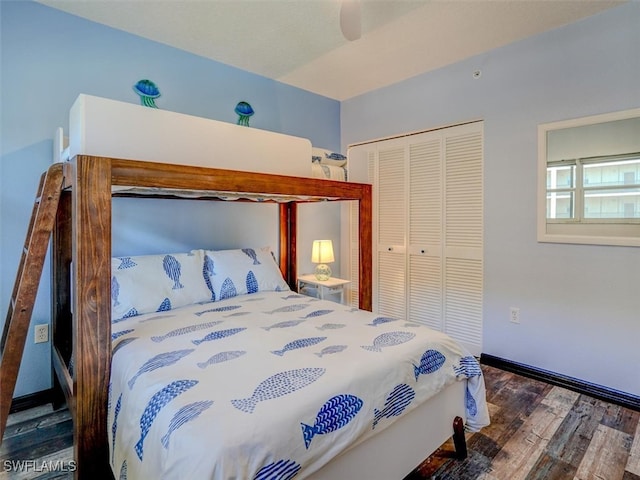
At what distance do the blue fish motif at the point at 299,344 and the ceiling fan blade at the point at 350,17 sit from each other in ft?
5.45

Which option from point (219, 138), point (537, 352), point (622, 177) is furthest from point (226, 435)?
point (622, 177)

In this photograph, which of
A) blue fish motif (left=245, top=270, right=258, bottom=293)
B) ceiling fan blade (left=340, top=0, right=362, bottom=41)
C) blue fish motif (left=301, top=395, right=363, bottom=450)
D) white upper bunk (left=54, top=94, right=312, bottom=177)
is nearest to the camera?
blue fish motif (left=301, top=395, right=363, bottom=450)

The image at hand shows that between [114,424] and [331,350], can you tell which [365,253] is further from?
[114,424]

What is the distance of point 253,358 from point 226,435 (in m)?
0.47

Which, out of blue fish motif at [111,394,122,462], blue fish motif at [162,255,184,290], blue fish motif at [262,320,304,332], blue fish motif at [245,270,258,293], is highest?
blue fish motif at [162,255,184,290]

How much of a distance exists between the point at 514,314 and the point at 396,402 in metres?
1.86

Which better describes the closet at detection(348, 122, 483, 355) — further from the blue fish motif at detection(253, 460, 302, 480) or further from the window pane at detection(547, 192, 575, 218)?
the blue fish motif at detection(253, 460, 302, 480)

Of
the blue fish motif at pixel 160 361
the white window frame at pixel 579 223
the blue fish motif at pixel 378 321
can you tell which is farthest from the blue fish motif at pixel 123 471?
the white window frame at pixel 579 223

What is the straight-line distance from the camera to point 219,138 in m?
1.90

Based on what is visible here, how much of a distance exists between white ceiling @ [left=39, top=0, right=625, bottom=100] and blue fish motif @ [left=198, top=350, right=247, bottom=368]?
81.0 inches

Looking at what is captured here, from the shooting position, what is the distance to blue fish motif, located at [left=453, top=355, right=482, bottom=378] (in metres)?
1.65

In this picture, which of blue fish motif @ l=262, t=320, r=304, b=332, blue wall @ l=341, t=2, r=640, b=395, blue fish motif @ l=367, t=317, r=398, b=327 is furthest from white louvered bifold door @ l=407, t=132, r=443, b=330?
blue fish motif @ l=262, t=320, r=304, b=332

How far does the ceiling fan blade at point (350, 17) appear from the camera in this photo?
1.75 m

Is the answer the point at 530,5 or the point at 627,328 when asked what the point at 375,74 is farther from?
the point at 627,328
